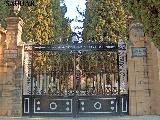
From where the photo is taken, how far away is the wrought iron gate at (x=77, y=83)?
41.5 feet

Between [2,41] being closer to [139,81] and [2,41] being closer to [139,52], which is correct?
[139,52]

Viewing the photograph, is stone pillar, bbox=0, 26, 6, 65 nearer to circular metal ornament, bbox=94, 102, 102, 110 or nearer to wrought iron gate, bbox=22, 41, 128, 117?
wrought iron gate, bbox=22, 41, 128, 117

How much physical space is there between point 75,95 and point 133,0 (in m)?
5.89

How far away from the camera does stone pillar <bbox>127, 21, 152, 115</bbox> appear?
41.2 ft

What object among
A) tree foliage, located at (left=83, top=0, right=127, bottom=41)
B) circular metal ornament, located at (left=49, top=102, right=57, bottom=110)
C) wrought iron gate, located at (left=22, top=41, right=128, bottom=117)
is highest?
tree foliage, located at (left=83, top=0, right=127, bottom=41)

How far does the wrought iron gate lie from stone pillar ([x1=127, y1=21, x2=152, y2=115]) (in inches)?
8.5

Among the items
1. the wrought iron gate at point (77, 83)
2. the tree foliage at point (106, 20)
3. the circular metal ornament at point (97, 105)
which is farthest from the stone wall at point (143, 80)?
the tree foliage at point (106, 20)

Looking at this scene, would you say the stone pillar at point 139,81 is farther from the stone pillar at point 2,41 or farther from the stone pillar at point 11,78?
the stone pillar at point 2,41

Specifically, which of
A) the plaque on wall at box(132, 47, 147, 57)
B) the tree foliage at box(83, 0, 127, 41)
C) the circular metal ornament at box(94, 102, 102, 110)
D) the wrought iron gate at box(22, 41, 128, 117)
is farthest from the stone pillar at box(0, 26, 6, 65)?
the tree foliage at box(83, 0, 127, 41)

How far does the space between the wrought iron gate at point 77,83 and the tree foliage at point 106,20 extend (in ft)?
38.5

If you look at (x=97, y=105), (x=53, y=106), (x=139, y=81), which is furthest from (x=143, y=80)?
(x=53, y=106)

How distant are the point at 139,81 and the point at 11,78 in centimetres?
430

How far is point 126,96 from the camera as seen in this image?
12703 millimetres

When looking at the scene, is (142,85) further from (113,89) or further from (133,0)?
(133,0)
